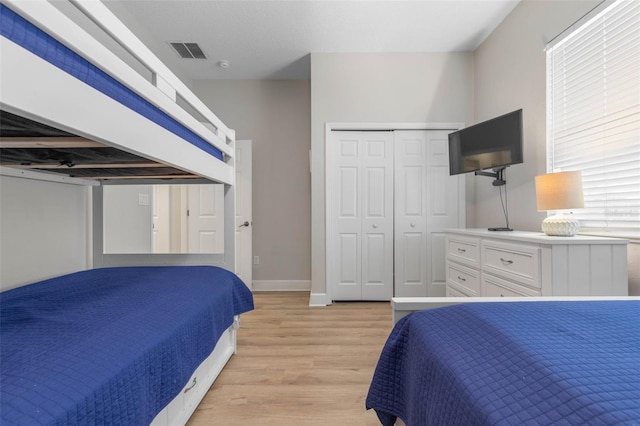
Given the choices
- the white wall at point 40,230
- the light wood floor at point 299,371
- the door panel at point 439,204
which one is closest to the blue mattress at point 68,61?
the white wall at point 40,230

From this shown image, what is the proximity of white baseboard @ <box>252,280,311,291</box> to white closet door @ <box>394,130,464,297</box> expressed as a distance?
3.83 feet

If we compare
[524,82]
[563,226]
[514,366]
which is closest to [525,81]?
[524,82]

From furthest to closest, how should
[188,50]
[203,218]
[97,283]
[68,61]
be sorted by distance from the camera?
[203,218]
[188,50]
[97,283]
[68,61]

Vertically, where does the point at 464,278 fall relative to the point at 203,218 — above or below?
below

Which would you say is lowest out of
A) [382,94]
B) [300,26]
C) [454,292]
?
[454,292]

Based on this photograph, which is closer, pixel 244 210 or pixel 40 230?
pixel 40 230

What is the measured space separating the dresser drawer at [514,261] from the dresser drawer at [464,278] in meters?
0.16

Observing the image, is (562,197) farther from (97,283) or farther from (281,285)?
(281,285)

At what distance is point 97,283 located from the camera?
1467 millimetres

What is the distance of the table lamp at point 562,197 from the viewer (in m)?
1.59

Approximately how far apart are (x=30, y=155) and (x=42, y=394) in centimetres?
122

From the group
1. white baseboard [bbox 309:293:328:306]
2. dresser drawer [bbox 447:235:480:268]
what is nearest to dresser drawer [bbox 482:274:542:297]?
dresser drawer [bbox 447:235:480:268]

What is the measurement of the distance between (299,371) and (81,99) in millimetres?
1666

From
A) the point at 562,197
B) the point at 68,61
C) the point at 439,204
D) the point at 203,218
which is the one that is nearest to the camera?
the point at 68,61
